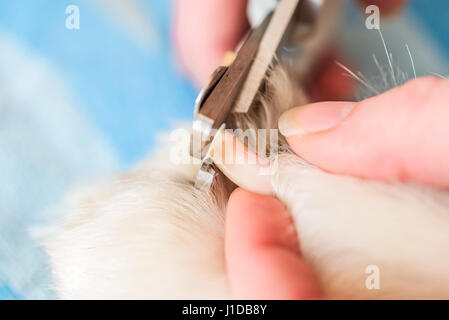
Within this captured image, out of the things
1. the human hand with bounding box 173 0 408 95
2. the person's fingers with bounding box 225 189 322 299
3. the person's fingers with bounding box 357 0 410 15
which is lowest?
the person's fingers with bounding box 225 189 322 299

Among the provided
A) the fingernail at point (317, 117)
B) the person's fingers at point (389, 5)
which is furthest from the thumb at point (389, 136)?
the person's fingers at point (389, 5)

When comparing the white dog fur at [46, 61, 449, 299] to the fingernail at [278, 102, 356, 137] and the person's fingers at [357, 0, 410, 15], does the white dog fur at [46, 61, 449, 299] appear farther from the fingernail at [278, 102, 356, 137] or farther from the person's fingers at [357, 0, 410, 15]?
the person's fingers at [357, 0, 410, 15]

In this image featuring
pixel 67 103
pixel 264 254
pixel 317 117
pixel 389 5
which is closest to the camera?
pixel 264 254

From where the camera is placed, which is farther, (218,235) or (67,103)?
(67,103)

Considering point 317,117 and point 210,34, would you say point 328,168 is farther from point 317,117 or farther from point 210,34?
point 210,34

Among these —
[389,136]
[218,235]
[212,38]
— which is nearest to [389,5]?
[212,38]

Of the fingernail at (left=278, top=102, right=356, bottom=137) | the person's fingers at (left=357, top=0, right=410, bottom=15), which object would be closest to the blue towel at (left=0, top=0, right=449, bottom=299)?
the fingernail at (left=278, top=102, right=356, bottom=137)

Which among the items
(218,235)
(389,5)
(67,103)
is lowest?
(218,235)

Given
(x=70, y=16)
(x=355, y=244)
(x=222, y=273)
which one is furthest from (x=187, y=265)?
(x=70, y=16)
